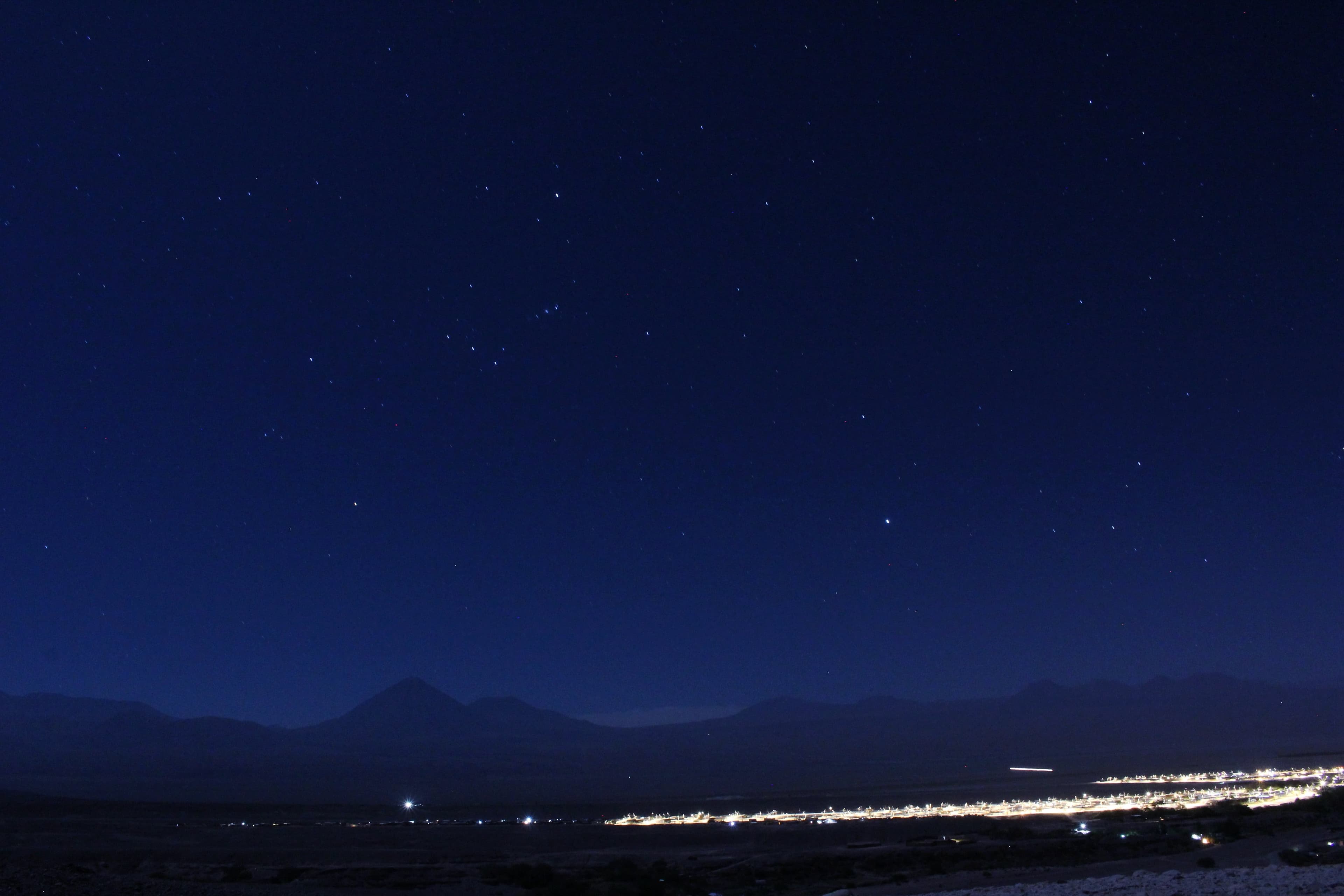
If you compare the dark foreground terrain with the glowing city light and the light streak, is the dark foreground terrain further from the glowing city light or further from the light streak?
the glowing city light

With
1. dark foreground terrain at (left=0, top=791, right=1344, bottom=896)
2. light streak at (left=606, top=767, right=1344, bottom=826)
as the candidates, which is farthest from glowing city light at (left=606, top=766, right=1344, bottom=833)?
dark foreground terrain at (left=0, top=791, right=1344, bottom=896)

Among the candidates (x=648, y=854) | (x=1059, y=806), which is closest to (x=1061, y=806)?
(x=1059, y=806)

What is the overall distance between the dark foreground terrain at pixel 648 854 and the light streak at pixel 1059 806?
3.10 meters

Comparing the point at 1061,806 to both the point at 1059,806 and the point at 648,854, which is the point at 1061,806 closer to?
the point at 1059,806

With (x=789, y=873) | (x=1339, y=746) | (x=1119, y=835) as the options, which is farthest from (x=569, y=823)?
(x=1339, y=746)

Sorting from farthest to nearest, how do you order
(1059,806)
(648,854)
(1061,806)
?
(1059,806) < (1061,806) < (648,854)

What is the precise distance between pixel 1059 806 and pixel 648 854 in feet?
105

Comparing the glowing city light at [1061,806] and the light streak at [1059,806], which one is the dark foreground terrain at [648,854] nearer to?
the light streak at [1059,806]

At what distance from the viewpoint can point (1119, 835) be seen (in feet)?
121

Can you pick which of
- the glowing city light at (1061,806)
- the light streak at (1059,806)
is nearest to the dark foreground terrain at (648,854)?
the light streak at (1059,806)

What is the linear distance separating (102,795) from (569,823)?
65.2 metres

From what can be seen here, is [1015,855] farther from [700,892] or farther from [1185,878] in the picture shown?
[1185,878]

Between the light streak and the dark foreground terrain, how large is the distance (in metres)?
3.10

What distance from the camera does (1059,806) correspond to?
5809 cm
